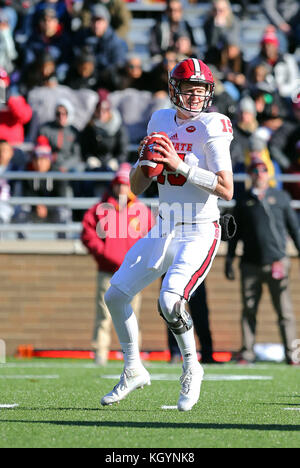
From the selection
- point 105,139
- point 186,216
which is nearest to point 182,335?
point 186,216

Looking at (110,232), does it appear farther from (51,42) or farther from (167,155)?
(167,155)

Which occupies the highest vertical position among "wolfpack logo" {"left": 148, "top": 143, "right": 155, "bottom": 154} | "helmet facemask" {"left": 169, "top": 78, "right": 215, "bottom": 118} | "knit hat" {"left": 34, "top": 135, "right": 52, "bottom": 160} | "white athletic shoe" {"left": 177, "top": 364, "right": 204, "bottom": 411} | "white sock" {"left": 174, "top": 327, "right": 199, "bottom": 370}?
"helmet facemask" {"left": 169, "top": 78, "right": 215, "bottom": 118}

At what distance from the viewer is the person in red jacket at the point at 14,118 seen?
1251 centimetres

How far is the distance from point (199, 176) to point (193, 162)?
10.0 inches

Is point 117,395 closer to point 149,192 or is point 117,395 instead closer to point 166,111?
point 166,111

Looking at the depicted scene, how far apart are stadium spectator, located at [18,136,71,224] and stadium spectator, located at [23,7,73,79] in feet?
6.78

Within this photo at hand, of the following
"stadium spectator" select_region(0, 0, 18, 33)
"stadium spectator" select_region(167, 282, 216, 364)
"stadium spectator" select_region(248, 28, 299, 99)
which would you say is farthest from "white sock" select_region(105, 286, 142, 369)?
"stadium spectator" select_region(0, 0, 18, 33)

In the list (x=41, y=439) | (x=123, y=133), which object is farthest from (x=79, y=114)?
(x=41, y=439)

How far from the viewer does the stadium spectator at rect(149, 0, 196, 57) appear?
45.9 ft

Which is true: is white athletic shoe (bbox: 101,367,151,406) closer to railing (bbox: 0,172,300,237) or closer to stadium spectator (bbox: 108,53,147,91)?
railing (bbox: 0,172,300,237)

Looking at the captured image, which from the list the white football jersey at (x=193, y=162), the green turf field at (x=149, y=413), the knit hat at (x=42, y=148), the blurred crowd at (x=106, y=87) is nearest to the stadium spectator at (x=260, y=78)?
the blurred crowd at (x=106, y=87)

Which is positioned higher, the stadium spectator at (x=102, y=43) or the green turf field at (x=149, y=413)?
the stadium spectator at (x=102, y=43)

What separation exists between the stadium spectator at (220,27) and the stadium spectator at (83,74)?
1.74 m

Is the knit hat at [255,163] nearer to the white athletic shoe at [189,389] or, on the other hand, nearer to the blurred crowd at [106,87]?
the blurred crowd at [106,87]
